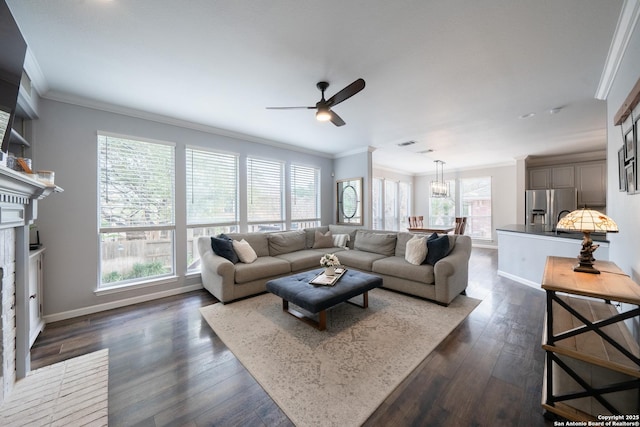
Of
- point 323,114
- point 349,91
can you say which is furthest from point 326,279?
point 349,91

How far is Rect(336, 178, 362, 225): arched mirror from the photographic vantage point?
5.55 meters

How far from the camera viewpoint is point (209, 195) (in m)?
4.11

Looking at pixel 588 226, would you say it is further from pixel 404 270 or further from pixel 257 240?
pixel 257 240

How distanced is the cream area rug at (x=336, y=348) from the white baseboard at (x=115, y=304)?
0.91 meters

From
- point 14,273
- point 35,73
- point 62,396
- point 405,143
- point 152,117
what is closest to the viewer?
point 62,396

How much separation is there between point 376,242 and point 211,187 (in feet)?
10.4

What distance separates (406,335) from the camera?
2400 millimetres

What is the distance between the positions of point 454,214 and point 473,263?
126 inches

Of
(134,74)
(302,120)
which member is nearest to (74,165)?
(134,74)

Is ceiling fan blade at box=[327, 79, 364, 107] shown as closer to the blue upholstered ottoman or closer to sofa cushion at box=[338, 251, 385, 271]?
the blue upholstered ottoman

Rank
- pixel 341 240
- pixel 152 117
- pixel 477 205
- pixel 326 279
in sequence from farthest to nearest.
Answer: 1. pixel 477 205
2. pixel 341 240
3. pixel 152 117
4. pixel 326 279

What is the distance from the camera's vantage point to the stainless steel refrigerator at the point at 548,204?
5508 mm

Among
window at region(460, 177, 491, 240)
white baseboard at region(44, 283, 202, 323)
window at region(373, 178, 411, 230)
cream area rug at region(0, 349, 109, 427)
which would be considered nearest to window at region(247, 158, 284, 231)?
white baseboard at region(44, 283, 202, 323)

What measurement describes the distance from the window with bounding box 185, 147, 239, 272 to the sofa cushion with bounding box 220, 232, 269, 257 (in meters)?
0.45
